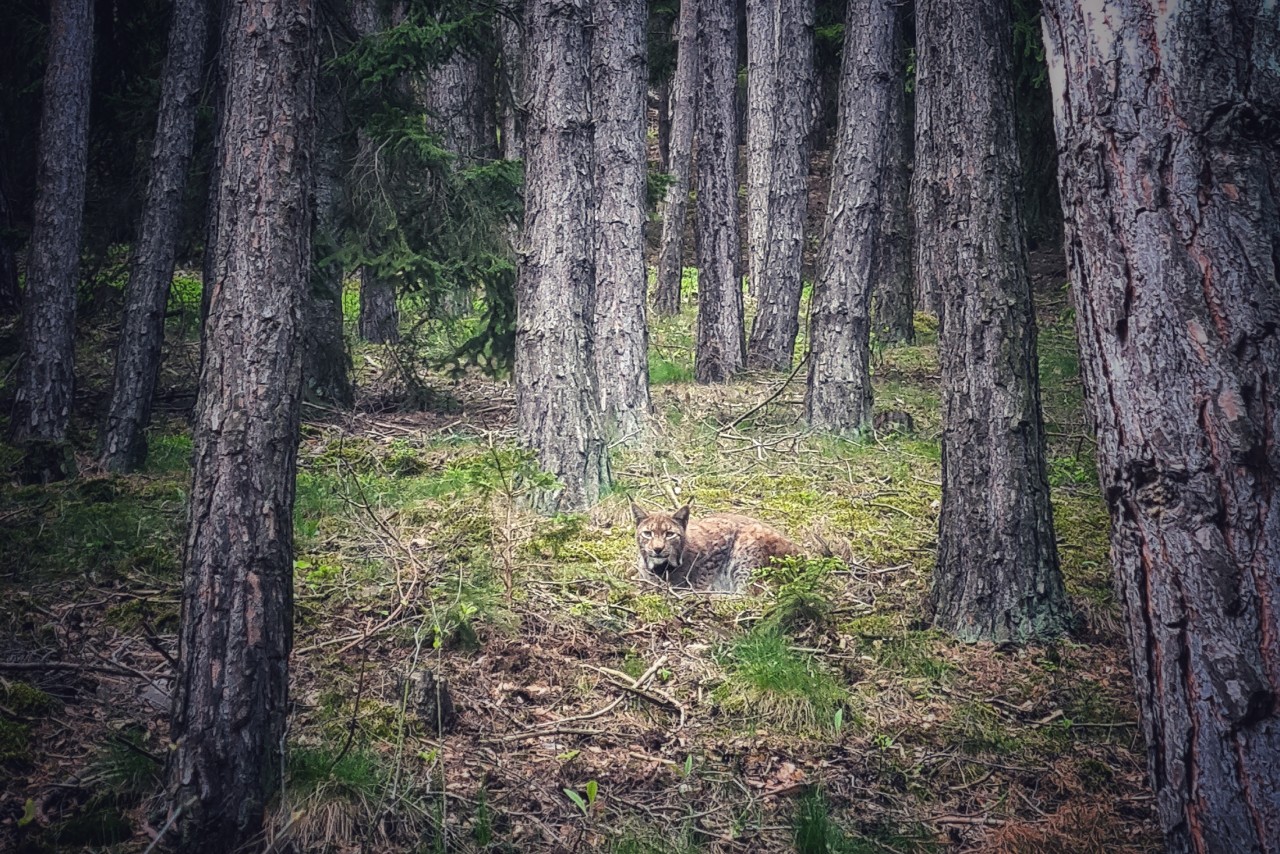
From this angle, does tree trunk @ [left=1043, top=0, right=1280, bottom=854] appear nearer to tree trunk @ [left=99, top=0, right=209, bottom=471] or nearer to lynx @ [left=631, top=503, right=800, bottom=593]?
lynx @ [left=631, top=503, right=800, bottom=593]

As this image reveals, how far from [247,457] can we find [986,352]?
A: 4.19 metres

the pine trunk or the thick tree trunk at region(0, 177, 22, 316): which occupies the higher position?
the pine trunk

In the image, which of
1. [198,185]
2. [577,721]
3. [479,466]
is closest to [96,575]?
[479,466]

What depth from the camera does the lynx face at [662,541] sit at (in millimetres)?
6539

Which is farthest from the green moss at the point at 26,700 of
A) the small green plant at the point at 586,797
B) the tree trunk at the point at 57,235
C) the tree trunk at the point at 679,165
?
the tree trunk at the point at 679,165

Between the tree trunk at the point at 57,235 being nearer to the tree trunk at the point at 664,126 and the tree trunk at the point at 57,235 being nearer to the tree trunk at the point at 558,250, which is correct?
the tree trunk at the point at 558,250

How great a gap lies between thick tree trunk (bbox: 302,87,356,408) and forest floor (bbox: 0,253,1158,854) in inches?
98.5

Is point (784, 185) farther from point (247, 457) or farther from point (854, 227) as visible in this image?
point (247, 457)

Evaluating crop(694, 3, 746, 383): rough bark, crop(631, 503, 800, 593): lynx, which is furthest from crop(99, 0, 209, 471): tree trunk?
crop(694, 3, 746, 383): rough bark

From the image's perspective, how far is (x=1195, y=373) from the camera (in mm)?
2160

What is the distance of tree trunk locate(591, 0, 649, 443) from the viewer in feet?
31.0

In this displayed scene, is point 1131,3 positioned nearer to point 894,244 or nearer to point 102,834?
point 102,834

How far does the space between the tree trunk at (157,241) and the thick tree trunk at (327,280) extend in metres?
1.31

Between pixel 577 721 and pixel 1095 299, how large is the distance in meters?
3.50
